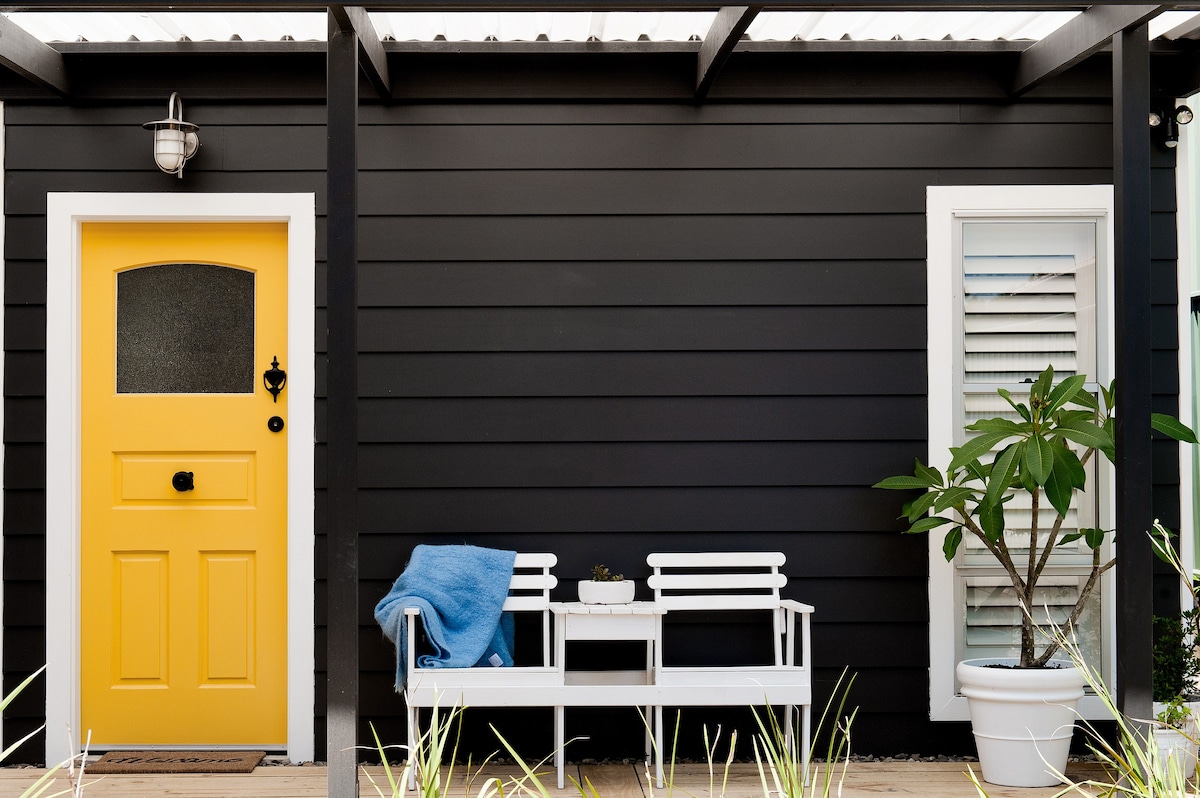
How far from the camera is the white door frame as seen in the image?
3443 millimetres

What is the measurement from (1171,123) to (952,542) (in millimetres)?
1732

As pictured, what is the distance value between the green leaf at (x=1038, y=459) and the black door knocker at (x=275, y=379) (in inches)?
98.6

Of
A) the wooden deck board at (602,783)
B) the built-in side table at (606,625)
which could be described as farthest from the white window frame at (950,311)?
the built-in side table at (606,625)

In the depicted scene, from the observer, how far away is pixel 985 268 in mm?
3609

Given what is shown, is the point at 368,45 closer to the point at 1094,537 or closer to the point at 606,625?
the point at 606,625

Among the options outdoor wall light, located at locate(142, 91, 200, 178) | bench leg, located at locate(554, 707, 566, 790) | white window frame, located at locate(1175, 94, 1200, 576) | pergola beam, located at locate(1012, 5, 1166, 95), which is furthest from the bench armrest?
outdoor wall light, located at locate(142, 91, 200, 178)

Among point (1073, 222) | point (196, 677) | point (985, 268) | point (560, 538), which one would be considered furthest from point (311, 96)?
point (1073, 222)

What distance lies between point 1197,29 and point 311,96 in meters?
3.05

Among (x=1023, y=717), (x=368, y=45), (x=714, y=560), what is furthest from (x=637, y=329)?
(x=1023, y=717)

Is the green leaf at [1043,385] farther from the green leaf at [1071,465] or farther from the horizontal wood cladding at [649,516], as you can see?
the horizontal wood cladding at [649,516]

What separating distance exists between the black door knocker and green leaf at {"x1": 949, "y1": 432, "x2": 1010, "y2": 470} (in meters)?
2.32

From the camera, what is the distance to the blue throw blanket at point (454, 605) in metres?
3.15

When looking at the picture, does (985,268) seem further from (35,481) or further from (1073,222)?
(35,481)

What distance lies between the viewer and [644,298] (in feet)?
11.7
